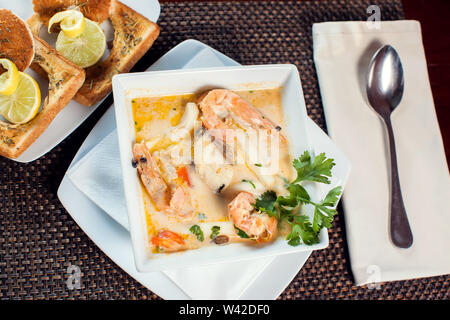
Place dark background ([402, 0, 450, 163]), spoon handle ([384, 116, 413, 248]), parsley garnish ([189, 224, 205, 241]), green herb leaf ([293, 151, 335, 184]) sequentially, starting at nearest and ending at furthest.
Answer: green herb leaf ([293, 151, 335, 184]), parsley garnish ([189, 224, 205, 241]), spoon handle ([384, 116, 413, 248]), dark background ([402, 0, 450, 163])

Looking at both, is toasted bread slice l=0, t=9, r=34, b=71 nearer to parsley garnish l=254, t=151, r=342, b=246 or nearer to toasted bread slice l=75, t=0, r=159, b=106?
toasted bread slice l=75, t=0, r=159, b=106

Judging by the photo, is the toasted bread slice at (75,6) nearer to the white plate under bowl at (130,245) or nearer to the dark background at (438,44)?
the white plate under bowl at (130,245)

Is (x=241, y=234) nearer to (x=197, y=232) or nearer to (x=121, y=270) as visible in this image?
(x=197, y=232)

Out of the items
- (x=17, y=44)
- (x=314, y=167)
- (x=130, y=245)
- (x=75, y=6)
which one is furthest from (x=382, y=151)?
(x=17, y=44)

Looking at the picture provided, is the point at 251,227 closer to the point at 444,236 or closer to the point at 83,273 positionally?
the point at 83,273

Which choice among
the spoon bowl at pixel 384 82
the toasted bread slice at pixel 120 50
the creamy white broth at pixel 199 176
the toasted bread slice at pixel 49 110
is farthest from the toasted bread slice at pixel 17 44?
the spoon bowl at pixel 384 82

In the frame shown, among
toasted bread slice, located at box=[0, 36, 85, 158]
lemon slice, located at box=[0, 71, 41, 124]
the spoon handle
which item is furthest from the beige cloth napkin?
lemon slice, located at box=[0, 71, 41, 124]

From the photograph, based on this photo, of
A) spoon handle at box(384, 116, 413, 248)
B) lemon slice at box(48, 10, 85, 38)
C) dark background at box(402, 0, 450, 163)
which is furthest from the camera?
dark background at box(402, 0, 450, 163)
